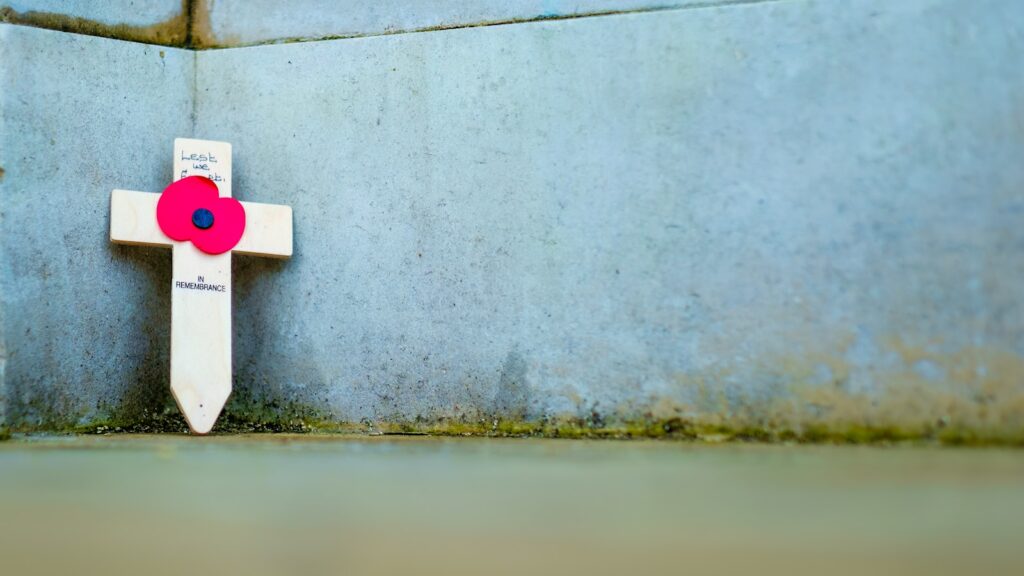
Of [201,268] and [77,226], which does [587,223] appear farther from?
[77,226]

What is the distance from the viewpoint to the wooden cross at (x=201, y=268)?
2.18m

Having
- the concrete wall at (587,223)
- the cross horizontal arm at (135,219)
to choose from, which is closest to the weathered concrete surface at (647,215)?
the concrete wall at (587,223)

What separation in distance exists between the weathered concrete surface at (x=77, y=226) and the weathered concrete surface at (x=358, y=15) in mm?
200

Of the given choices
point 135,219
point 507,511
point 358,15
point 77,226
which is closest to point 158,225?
point 135,219

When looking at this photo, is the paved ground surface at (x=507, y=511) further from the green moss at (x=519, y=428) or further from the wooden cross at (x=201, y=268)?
the wooden cross at (x=201, y=268)

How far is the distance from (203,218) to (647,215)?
1.10m

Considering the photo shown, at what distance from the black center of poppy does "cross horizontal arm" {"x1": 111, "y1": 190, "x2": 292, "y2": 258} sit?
3.2 inches

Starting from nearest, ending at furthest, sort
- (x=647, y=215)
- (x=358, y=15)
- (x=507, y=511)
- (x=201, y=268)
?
(x=507, y=511) → (x=647, y=215) → (x=201, y=268) → (x=358, y=15)

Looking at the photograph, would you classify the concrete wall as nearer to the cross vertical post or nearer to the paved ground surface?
the cross vertical post

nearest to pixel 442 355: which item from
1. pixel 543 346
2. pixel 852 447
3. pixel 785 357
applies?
pixel 543 346

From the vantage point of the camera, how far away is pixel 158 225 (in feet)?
7.29

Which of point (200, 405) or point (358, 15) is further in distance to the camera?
point (358, 15)

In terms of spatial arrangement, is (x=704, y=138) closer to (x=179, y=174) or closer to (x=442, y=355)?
(x=442, y=355)

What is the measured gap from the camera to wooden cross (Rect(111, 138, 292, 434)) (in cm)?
218
